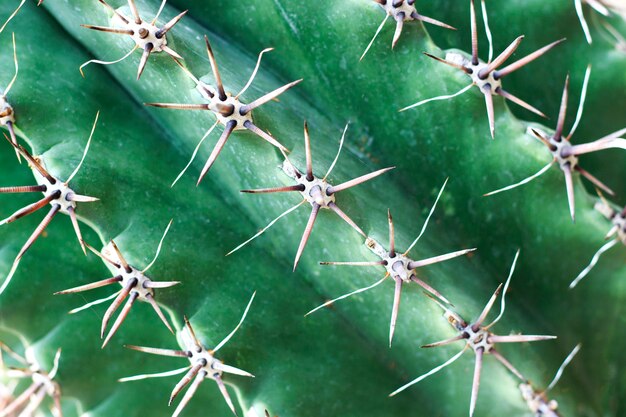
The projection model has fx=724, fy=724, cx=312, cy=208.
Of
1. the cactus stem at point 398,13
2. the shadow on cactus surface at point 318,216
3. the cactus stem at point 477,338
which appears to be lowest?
the cactus stem at point 477,338

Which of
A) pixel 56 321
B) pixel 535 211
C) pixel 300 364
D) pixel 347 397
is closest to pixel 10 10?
pixel 56 321

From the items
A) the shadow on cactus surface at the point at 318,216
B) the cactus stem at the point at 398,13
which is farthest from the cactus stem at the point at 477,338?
the cactus stem at the point at 398,13

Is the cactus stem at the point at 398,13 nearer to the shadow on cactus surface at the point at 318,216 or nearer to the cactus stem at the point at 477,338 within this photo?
the shadow on cactus surface at the point at 318,216

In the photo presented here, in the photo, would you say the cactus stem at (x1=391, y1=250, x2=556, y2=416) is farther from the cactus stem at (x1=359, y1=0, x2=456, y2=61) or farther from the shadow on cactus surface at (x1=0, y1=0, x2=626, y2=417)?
the cactus stem at (x1=359, y1=0, x2=456, y2=61)

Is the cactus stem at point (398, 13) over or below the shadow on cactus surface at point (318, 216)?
over

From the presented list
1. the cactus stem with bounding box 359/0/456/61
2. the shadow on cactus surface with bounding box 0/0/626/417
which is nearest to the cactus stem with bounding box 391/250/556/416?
the shadow on cactus surface with bounding box 0/0/626/417

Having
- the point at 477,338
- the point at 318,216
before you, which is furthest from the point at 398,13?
the point at 477,338

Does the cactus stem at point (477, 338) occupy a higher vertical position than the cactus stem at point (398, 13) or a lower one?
lower

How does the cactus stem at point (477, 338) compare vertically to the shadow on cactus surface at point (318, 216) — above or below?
below

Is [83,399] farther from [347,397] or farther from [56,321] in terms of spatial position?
[347,397]
